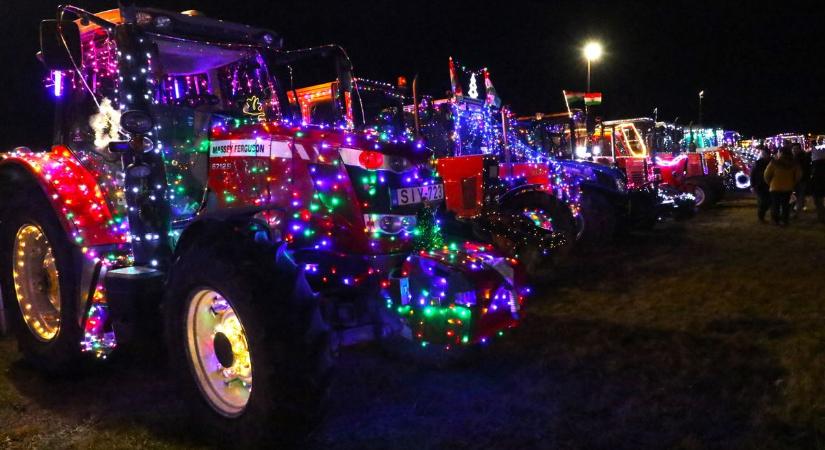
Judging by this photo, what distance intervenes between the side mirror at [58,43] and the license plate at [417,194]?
2271 mm

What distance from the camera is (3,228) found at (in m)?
5.06

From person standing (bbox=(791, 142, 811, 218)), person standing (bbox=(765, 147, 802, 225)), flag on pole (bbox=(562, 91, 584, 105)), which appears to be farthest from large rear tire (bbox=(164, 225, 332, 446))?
person standing (bbox=(791, 142, 811, 218))

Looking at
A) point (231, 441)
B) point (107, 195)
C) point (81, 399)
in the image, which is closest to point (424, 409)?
point (231, 441)

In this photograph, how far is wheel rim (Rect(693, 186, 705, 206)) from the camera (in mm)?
16938

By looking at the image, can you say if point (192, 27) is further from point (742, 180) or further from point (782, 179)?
point (742, 180)

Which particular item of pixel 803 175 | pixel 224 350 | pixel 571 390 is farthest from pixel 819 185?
pixel 224 350

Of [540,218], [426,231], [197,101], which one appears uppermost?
[197,101]

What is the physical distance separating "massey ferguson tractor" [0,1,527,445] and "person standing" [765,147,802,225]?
1040 centimetres

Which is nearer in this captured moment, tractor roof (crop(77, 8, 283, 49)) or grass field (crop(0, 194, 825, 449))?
grass field (crop(0, 194, 825, 449))

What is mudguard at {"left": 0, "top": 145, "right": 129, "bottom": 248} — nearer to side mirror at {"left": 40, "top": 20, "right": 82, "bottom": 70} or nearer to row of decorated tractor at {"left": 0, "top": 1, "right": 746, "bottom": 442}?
row of decorated tractor at {"left": 0, "top": 1, "right": 746, "bottom": 442}

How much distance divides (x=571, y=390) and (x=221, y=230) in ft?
8.39

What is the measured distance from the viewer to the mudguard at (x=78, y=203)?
14.4 feet

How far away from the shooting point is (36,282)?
5.05 meters

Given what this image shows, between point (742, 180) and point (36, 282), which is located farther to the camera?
point (742, 180)
